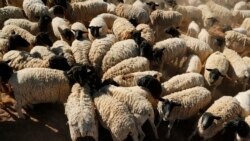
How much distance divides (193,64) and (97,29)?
284cm

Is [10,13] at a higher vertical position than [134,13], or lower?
higher

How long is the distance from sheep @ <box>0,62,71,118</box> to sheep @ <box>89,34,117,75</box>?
1248mm

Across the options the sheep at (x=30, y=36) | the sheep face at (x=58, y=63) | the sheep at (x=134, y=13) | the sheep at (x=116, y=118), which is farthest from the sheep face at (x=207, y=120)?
the sheep at (x=134, y=13)

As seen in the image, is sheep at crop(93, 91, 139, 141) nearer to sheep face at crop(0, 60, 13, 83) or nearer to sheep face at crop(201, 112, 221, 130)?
sheep face at crop(201, 112, 221, 130)

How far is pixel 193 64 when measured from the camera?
10.6 meters

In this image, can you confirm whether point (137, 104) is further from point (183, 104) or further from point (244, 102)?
point (244, 102)

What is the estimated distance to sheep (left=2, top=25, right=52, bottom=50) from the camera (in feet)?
34.1

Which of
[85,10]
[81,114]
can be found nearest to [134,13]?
[85,10]

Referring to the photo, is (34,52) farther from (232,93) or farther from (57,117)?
(232,93)

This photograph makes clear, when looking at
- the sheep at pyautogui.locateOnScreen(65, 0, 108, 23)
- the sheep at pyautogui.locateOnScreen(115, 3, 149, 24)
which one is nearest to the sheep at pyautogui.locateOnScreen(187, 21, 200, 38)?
the sheep at pyautogui.locateOnScreen(115, 3, 149, 24)

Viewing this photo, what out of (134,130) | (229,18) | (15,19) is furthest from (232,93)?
(15,19)

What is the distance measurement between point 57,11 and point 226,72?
545cm

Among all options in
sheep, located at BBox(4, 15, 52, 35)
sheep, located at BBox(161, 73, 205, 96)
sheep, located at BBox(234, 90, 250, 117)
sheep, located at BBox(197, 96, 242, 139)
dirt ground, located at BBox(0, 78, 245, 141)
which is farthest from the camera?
sheep, located at BBox(4, 15, 52, 35)

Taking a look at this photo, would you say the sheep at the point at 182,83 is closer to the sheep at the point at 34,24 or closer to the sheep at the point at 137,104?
the sheep at the point at 137,104
